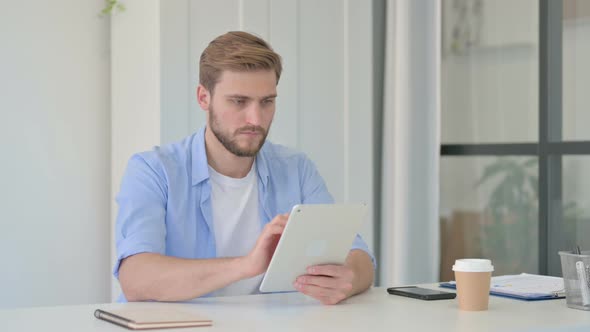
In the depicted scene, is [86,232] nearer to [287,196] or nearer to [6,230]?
[6,230]

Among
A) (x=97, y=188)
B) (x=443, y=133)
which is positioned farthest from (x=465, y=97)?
(x=97, y=188)

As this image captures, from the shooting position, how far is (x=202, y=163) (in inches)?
93.2

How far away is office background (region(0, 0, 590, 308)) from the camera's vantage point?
3.25 meters

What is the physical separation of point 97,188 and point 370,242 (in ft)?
3.72

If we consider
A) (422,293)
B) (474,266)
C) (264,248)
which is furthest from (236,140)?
(474,266)

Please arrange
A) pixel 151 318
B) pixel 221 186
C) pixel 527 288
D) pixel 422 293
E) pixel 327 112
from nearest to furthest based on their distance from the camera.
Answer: pixel 151 318 → pixel 422 293 → pixel 527 288 → pixel 221 186 → pixel 327 112

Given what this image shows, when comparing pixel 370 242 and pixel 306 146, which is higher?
pixel 306 146

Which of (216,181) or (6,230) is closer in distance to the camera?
(216,181)

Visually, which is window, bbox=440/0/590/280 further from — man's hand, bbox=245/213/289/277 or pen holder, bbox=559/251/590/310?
man's hand, bbox=245/213/289/277

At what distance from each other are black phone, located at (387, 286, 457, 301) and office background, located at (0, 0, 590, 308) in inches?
49.4

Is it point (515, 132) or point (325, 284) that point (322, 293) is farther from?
point (515, 132)

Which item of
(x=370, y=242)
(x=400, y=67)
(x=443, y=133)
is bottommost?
(x=370, y=242)

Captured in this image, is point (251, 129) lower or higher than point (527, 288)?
higher

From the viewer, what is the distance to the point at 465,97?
3.72 meters
